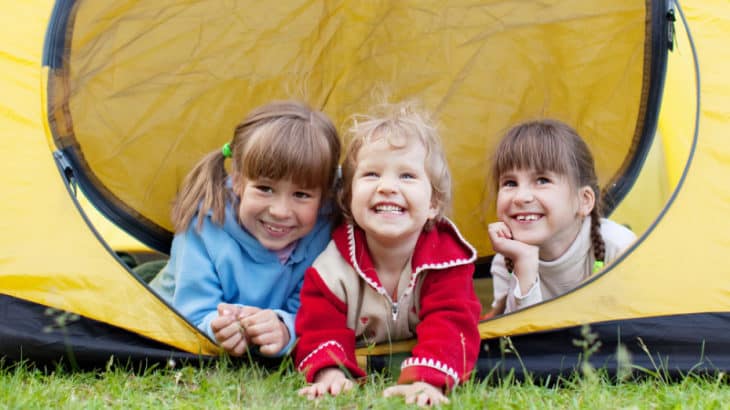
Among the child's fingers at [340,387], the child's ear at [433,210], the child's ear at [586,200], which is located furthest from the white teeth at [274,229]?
the child's ear at [586,200]

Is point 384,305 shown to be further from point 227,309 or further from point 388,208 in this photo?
point 227,309

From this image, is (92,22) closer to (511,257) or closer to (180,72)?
(180,72)

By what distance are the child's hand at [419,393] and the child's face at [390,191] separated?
302mm

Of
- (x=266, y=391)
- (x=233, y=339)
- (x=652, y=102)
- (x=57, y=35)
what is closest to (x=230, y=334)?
(x=233, y=339)

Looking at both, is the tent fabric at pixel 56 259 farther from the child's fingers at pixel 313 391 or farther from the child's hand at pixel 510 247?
the child's hand at pixel 510 247

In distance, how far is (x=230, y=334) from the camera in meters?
1.80

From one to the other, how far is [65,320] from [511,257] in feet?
3.14

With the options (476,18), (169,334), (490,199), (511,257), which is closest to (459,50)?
(476,18)

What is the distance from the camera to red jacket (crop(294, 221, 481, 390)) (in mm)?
1723

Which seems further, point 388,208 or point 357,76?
point 357,76

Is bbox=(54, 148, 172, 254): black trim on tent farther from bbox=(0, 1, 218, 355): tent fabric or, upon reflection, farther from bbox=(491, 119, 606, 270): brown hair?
bbox=(491, 119, 606, 270): brown hair

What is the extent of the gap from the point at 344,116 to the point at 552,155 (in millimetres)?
639

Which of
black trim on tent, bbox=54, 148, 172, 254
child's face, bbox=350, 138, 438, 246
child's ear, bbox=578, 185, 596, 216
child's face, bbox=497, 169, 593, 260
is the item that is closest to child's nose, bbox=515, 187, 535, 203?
child's face, bbox=497, 169, 593, 260

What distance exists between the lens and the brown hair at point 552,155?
7.11ft
